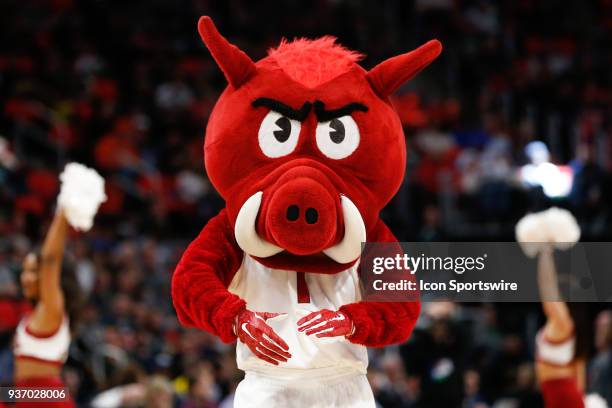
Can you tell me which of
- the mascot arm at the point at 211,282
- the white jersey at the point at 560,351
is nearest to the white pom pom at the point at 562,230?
the white jersey at the point at 560,351

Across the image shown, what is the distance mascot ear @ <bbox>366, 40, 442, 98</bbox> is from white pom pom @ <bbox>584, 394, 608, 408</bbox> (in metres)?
1.99

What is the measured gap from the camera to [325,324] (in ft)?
8.93

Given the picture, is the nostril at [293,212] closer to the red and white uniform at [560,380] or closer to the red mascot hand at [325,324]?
the red mascot hand at [325,324]

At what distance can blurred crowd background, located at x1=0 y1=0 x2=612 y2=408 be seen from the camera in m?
5.96

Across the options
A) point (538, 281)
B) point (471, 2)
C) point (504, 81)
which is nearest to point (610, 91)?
point (504, 81)

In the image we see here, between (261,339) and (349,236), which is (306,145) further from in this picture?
(261,339)

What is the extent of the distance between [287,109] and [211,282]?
503 millimetres

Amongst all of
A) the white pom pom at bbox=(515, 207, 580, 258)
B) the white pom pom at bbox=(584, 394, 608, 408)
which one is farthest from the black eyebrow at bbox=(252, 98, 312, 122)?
the white pom pom at bbox=(584, 394, 608, 408)

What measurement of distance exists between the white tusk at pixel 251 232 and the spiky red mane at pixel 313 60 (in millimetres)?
369

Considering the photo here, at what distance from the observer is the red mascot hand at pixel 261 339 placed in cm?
271

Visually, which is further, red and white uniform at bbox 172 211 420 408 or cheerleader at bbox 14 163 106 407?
cheerleader at bbox 14 163 106 407

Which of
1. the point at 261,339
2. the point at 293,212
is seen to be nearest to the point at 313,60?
the point at 293,212

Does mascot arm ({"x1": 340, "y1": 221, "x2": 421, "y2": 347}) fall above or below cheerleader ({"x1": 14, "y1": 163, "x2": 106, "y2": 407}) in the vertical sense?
below

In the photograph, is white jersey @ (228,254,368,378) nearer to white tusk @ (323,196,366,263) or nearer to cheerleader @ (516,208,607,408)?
white tusk @ (323,196,366,263)
